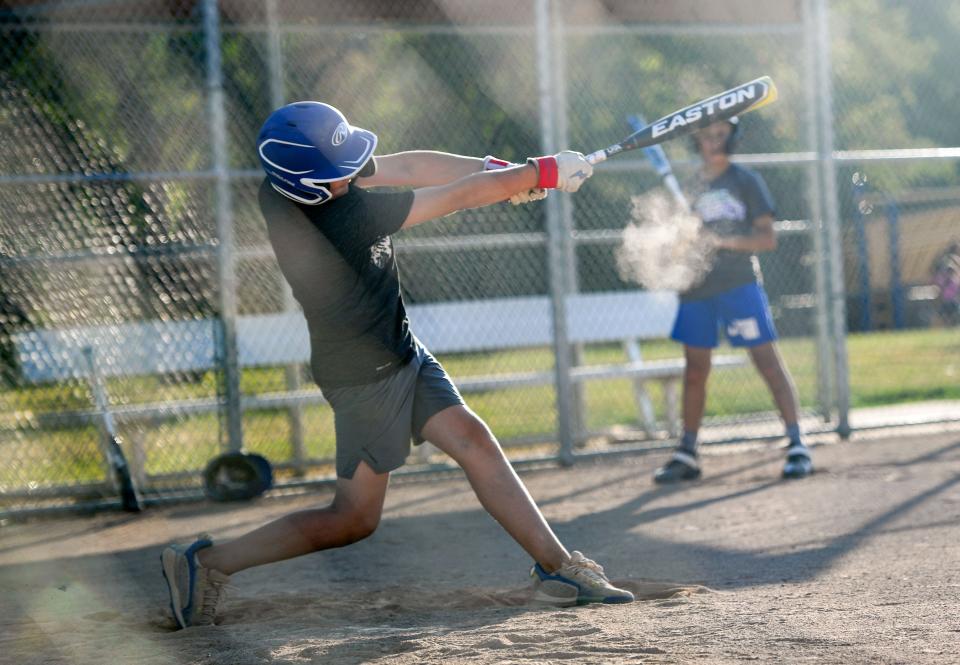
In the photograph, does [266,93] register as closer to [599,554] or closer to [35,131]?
[35,131]

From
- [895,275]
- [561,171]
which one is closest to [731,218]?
[561,171]

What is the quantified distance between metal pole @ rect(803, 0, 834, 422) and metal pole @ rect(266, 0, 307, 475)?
3847 millimetres

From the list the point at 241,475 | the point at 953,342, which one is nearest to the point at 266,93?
the point at 241,475

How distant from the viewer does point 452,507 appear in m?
7.07

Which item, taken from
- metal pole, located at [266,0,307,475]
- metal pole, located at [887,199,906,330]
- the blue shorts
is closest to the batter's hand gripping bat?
the blue shorts

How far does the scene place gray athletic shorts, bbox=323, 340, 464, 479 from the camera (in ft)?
13.8

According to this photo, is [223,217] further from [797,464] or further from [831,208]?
[831,208]

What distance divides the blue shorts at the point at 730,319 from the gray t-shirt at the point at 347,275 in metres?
3.39

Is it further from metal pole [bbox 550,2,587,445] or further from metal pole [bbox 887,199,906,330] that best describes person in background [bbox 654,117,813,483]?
metal pole [bbox 887,199,906,330]

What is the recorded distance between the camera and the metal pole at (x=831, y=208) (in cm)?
872

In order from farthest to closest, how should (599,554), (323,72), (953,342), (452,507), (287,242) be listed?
(953,342)
(323,72)
(452,507)
(599,554)
(287,242)

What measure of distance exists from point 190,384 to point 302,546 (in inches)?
148

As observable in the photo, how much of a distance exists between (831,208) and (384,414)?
220 inches

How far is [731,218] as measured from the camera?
735 cm
